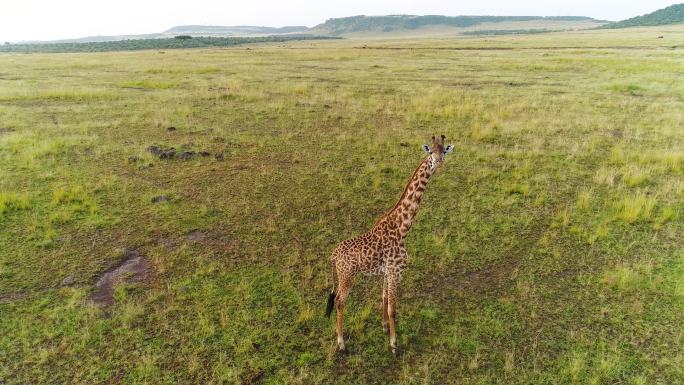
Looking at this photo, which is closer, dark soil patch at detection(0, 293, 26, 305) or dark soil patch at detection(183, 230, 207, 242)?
dark soil patch at detection(0, 293, 26, 305)

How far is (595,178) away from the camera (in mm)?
12555

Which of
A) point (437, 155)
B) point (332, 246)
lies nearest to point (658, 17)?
point (332, 246)

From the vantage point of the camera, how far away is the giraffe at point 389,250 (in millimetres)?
6062

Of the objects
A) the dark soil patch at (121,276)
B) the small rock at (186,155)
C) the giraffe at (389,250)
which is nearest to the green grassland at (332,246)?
the dark soil patch at (121,276)

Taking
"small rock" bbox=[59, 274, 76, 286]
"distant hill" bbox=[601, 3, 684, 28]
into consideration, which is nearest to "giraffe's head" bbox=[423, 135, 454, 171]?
"small rock" bbox=[59, 274, 76, 286]

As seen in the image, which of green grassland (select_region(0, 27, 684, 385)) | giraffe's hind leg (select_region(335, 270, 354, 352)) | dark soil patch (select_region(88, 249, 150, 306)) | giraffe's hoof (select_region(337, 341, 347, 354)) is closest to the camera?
giraffe's hind leg (select_region(335, 270, 354, 352))

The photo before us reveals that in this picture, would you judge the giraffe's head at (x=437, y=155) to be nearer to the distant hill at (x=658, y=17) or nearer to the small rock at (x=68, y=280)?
the small rock at (x=68, y=280)

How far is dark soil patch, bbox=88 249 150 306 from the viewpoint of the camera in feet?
24.2

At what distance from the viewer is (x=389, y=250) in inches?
245

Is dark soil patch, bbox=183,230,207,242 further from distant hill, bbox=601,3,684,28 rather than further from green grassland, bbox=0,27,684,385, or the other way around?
distant hill, bbox=601,3,684,28

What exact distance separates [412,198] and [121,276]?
5674 mm

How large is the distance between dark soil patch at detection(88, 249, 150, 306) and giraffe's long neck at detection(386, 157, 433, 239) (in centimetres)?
498

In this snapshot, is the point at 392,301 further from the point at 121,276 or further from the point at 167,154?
the point at 167,154

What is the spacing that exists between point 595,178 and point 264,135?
39.2 feet
